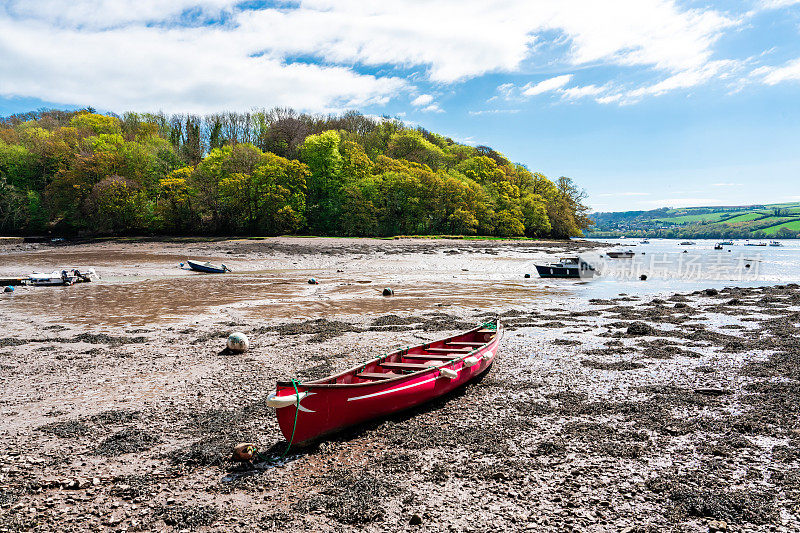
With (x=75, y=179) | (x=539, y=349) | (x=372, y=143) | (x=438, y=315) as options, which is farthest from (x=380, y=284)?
(x=372, y=143)

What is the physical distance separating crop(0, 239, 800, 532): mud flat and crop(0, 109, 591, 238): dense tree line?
54.7m

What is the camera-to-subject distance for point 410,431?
777 cm

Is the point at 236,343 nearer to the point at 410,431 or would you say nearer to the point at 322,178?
the point at 410,431

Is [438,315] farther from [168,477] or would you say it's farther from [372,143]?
[372,143]

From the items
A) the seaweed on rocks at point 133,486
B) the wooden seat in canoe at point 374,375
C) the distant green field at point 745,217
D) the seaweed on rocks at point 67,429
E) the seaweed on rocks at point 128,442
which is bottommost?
the seaweed on rocks at point 133,486

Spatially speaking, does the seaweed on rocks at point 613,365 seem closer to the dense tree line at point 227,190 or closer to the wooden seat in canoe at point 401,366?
the wooden seat in canoe at point 401,366

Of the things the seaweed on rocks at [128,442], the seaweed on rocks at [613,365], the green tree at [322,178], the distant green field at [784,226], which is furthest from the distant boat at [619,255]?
the distant green field at [784,226]

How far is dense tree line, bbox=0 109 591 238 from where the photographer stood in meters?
68.2

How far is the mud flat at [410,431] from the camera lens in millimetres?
5520

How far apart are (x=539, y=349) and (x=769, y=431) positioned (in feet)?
19.8

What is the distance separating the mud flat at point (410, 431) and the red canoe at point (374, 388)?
1.24ft

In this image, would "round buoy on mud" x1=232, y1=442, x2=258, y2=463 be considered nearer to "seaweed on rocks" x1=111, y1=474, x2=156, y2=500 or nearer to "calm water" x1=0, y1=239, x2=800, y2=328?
"seaweed on rocks" x1=111, y1=474, x2=156, y2=500

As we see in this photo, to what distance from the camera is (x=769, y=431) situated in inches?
302

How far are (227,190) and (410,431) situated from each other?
69067mm
